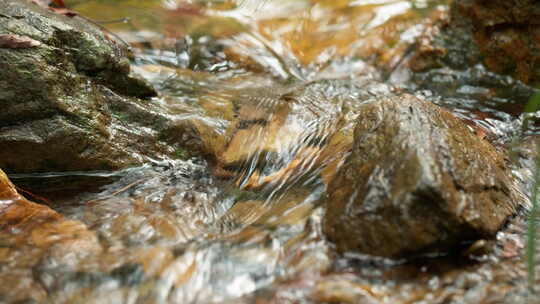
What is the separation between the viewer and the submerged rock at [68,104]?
3.22 meters

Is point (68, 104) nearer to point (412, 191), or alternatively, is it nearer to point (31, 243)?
point (31, 243)

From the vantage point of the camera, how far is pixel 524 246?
2.38m

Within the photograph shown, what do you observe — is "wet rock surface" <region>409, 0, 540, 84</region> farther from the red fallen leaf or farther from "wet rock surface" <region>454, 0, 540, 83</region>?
the red fallen leaf

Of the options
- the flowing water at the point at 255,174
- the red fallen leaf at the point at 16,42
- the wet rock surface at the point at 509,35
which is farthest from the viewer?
the wet rock surface at the point at 509,35

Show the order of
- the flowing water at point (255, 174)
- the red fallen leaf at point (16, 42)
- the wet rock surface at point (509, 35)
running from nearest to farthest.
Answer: the flowing water at point (255, 174)
the red fallen leaf at point (16, 42)
the wet rock surface at point (509, 35)

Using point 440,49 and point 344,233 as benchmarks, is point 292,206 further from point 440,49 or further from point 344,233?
point 440,49

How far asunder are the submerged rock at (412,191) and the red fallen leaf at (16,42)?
2.33 m

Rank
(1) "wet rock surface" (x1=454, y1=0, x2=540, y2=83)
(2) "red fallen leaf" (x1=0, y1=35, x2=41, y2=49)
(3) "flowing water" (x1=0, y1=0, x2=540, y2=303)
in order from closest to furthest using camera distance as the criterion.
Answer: (3) "flowing water" (x1=0, y1=0, x2=540, y2=303)
(2) "red fallen leaf" (x1=0, y1=35, x2=41, y2=49)
(1) "wet rock surface" (x1=454, y1=0, x2=540, y2=83)

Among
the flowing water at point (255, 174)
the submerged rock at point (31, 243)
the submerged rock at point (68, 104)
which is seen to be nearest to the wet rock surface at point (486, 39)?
the flowing water at point (255, 174)

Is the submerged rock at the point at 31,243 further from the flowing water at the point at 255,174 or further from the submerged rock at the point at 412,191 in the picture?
the submerged rock at the point at 412,191

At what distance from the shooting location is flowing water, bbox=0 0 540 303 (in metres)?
2.21

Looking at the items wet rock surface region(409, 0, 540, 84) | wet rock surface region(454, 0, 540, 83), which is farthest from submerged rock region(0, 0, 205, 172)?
wet rock surface region(454, 0, 540, 83)

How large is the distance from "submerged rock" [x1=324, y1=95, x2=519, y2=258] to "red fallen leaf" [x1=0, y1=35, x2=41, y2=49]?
2.33 metres

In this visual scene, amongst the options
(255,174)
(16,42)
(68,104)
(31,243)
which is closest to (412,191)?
(255,174)
